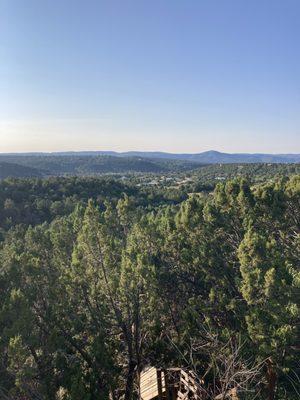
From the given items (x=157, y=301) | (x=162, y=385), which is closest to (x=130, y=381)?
(x=162, y=385)

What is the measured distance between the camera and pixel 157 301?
21.6m

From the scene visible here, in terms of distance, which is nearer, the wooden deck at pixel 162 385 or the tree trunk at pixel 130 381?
the wooden deck at pixel 162 385

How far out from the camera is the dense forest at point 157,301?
16.8m

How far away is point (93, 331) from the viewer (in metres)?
20.2

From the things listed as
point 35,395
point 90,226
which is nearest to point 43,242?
point 90,226

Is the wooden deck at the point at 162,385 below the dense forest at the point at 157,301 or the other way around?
below

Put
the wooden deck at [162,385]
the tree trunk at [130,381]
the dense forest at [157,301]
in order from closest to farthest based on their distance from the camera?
the wooden deck at [162,385]
the dense forest at [157,301]
the tree trunk at [130,381]

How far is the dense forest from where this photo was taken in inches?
660

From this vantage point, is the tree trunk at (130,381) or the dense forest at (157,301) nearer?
the dense forest at (157,301)

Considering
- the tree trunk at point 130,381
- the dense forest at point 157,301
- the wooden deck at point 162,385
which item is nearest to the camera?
the wooden deck at point 162,385

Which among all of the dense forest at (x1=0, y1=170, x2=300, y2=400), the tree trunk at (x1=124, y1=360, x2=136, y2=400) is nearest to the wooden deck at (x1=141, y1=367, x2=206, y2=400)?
A: the tree trunk at (x1=124, y1=360, x2=136, y2=400)

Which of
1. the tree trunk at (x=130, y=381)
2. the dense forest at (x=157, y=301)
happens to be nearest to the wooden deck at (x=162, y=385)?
the tree trunk at (x=130, y=381)

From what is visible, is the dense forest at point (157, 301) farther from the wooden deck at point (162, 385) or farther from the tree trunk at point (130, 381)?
the wooden deck at point (162, 385)

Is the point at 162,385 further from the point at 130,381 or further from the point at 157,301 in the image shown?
the point at 157,301
